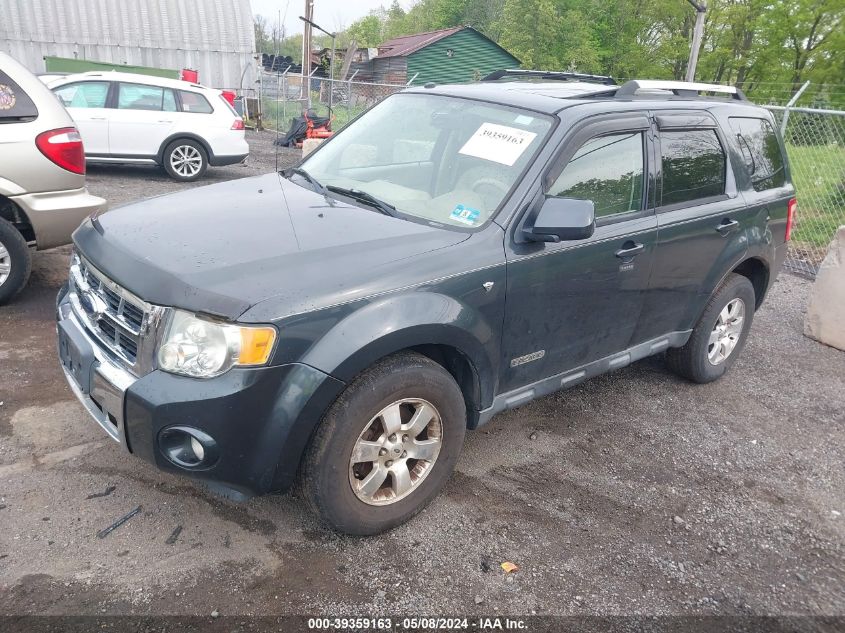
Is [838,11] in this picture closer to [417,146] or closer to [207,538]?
[417,146]

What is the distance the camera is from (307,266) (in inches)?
101

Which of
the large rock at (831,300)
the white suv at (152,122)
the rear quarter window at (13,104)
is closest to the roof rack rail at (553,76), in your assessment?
the large rock at (831,300)

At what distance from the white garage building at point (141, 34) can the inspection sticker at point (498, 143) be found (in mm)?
22519

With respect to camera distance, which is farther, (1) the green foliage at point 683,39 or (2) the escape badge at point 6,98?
(1) the green foliage at point 683,39

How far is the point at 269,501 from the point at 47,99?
12.2 feet

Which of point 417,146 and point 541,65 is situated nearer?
point 417,146

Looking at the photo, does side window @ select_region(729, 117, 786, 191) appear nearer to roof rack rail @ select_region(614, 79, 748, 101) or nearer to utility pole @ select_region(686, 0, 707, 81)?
roof rack rail @ select_region(614, 79, 748, 101)

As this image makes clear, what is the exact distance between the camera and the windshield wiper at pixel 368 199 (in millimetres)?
3154

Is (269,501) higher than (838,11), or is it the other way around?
(838,11)

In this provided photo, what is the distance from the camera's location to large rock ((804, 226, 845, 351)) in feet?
19.1

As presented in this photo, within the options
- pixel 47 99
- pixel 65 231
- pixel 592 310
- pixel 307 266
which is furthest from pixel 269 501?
pixel 47 99

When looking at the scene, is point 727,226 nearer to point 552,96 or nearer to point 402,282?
point 552,96

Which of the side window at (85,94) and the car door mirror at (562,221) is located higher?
the car door mirror at (562,221)

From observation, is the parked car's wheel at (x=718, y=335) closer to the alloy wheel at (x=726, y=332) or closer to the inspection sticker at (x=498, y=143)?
the alloy wheel at (x=726, y=332)
